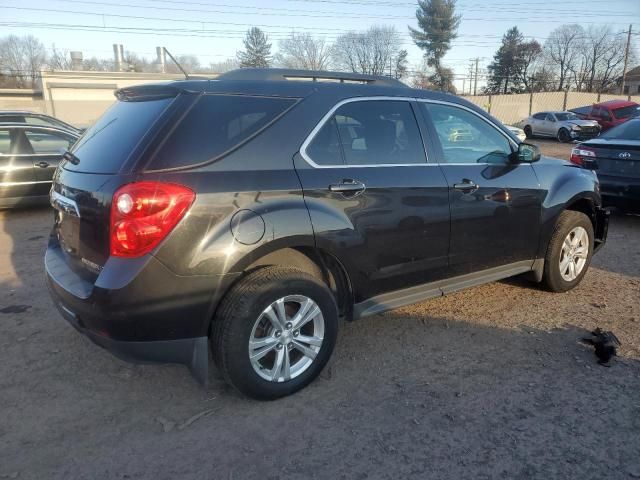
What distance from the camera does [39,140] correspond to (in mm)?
8305

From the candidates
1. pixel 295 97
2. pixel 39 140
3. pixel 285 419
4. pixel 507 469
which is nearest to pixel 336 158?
pixel 295 97

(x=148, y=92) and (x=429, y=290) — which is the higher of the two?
(x=148, y=92)

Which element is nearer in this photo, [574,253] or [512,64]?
[574,253]

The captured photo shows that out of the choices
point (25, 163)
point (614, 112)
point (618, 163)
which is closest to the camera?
point (618, 163)

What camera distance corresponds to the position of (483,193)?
3828mm

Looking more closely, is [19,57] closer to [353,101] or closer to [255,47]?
[255,47]

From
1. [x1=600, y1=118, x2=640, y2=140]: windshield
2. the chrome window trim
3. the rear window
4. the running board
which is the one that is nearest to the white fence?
[x1=600, y1=118, x2=640, y2=140]: windshield

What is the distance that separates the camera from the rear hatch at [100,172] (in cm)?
265

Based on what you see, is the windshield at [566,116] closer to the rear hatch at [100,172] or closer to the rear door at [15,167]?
the rear door at [15,167]

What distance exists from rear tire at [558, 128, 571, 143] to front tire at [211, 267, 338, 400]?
2499 cm

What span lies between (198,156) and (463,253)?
2.10 metres

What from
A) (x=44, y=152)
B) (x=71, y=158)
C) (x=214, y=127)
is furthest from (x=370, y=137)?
(x=44, y=152)

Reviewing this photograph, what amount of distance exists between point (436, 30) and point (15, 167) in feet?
181

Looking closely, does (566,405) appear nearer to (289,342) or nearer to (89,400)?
(289,342)
